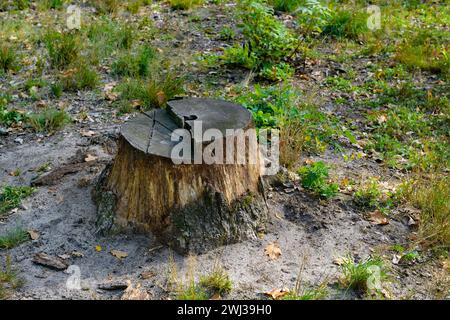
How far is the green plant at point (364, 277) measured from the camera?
4258 millimetres

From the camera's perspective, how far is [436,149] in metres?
6.47

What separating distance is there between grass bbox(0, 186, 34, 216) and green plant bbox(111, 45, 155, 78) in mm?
2687

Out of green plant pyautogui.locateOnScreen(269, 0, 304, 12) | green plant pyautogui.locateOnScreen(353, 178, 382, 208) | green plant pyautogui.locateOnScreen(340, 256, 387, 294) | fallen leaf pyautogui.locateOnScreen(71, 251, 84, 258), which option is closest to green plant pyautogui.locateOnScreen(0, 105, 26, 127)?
fallen leaf pyautogui.locateOnScreen(71, 251, 84, 258)

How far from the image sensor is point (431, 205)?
16.8 feet

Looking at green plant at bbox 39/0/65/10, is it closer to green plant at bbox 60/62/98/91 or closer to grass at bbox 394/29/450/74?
green plant at bbox 60/62/98/91

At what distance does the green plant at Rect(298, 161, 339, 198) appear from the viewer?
5428 millimetres

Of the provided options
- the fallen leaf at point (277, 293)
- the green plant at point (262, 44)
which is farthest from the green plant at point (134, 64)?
the fallen leaf at point (277, 293)

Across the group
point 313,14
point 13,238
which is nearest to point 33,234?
point 13,238

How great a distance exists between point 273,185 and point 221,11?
17.8ft

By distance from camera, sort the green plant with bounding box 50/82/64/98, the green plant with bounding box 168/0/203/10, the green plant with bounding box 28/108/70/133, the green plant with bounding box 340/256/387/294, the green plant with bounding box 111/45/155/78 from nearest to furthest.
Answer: the green plant with bounding box 340/256/387/294, the green plant with bounding box 28/108/70/133, the green plant with bounding box 50/82/64/98, the green plant with bounding box 111/45/155/78, the green plant with bounding box 168/0/203/10

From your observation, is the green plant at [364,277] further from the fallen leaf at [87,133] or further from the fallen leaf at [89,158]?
the fallen leaf at [87,133]

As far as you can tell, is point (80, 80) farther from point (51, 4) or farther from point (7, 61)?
point (51, 4)
